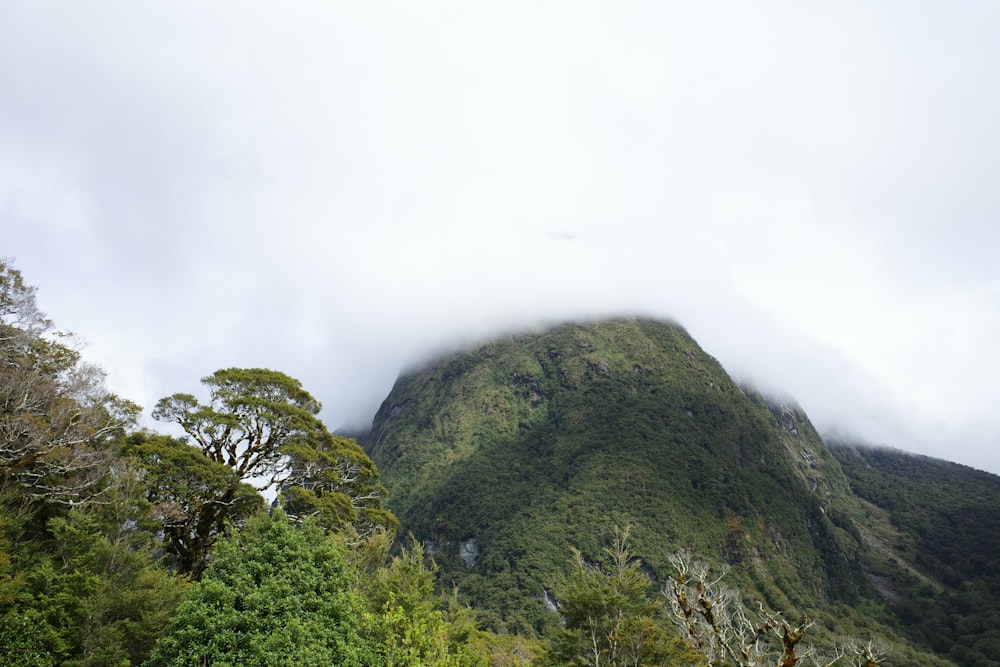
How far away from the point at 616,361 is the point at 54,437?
17230 centimetres

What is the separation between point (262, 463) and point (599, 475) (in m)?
125

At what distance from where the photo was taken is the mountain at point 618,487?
124 m

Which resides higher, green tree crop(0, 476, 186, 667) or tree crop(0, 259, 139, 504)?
tree crop(0, 259, 139, 504)

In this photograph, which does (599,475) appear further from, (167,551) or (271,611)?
(271,611)

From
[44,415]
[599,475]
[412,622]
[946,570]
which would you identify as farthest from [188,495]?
[946,570]

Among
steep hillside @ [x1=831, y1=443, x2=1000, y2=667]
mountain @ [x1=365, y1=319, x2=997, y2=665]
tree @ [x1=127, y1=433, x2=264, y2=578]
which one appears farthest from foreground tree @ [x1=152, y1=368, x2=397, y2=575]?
steep hillside @ [x1=831, y1=443, x2=1000, y2=667]

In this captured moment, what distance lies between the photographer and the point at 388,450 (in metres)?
188

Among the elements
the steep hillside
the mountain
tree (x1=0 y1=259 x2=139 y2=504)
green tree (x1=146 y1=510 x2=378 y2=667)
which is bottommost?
the steep hillside

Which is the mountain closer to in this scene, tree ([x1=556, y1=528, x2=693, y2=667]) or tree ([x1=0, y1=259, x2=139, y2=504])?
tree ([x1=556, y1=528, x2=693, y2=667])

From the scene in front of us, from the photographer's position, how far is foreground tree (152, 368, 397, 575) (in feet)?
85.1

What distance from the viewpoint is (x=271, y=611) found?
13320mm

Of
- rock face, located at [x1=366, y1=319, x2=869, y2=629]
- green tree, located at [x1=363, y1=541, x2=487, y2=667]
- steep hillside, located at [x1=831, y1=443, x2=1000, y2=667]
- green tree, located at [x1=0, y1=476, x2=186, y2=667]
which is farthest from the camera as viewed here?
rock face, located at [x1=366, y1=319, x2=869, y2=629]

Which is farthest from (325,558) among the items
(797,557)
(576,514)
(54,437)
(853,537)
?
(853,537)

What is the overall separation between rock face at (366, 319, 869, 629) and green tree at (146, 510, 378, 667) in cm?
9583
